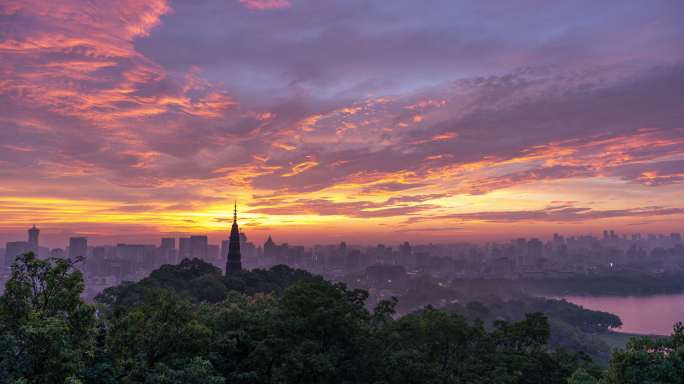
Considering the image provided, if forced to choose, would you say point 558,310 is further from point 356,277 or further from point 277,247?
point 277,247

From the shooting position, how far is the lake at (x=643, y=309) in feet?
328

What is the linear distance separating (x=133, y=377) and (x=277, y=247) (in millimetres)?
176600

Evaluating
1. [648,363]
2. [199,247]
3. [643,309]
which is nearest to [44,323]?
[648,363]

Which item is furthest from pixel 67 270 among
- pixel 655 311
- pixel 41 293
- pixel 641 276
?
pixel 641 276

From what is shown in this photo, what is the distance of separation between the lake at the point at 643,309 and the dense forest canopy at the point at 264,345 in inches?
3885

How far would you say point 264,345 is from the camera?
Answer: 1655cm

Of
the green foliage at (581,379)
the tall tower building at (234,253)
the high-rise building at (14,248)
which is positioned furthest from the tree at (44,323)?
the high-rise building at (14,248)

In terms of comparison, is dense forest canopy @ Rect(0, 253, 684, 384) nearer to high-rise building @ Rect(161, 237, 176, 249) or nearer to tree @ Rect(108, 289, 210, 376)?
tree @ Rect(108, 289, 210, 376)

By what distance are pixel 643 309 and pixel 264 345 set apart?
147423mm

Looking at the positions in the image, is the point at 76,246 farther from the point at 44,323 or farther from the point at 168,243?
the point at 44,323

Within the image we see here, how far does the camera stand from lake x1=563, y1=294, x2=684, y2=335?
3942 inches

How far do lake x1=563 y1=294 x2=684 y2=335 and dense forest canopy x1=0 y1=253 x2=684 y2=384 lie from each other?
98.7m

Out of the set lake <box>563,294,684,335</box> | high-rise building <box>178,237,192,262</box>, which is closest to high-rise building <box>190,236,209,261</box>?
high-rise building <box>178,237,192,262</box>

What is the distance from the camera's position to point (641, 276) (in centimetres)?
16288
